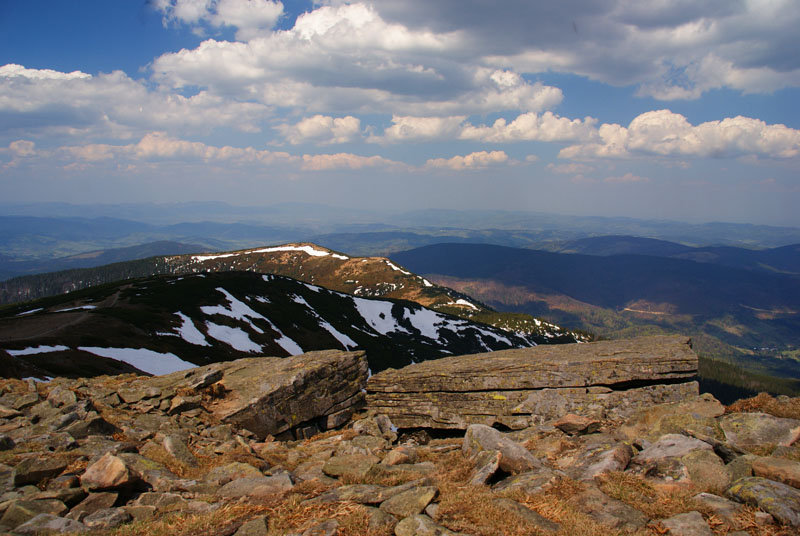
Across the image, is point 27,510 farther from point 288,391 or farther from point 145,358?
point 145,358

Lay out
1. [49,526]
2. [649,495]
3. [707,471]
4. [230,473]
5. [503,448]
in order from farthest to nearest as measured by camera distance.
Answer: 1. [230,473]
2. [503,448]
3. [707,471]
4. [649,495]
5. [49,526]

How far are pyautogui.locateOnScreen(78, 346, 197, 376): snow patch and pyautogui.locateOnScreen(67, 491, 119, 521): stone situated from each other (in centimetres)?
4446

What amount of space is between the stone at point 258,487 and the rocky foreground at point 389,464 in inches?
2.2

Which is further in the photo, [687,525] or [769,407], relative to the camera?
[769,407]

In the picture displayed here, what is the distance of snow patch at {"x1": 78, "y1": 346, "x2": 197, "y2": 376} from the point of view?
48.6 m

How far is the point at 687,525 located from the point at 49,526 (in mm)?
12783

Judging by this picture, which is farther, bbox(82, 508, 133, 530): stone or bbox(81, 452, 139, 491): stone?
bbox(81, 452, 139, 491): stone

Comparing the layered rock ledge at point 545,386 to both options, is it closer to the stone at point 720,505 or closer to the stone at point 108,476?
the stone at point 720,505

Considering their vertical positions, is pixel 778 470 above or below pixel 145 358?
above

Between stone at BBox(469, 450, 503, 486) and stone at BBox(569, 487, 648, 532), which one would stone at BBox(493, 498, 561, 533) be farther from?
stone at BBox(469, 450, 503, 486)

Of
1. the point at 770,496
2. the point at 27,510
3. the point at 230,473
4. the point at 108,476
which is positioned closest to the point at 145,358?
the point at 230,473

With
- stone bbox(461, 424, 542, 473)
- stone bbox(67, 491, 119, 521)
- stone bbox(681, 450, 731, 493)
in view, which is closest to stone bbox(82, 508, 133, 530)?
stone bbox(67, 491, 119, 521)

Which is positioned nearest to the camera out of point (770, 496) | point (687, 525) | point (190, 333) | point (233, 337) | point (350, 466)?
point (687, 525)

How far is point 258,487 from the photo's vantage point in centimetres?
1082
